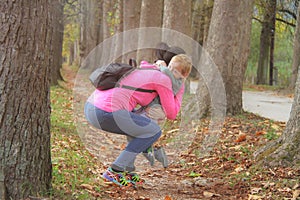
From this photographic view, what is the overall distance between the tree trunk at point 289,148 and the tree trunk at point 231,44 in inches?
147

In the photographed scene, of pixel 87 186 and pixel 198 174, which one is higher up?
pixel 87 186

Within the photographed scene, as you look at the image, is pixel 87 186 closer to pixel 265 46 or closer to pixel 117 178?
pixel 117 178

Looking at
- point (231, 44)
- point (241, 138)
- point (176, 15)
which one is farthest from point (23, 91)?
point (176, 15)

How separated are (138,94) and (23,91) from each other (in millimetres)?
1463

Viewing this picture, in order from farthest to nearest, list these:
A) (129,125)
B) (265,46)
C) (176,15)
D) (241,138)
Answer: (265,46), (176,15), (241,138), (129,125)

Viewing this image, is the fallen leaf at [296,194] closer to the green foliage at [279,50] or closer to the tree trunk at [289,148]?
the tree trunk at [289,148]

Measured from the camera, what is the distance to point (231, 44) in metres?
9.40

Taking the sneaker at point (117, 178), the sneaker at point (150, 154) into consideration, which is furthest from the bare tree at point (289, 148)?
the sneaker at point (117, 178)

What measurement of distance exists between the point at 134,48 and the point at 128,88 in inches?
555

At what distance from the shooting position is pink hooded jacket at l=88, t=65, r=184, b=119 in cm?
473

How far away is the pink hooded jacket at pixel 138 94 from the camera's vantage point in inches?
186

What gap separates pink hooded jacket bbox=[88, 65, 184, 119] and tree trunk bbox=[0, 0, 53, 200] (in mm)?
962

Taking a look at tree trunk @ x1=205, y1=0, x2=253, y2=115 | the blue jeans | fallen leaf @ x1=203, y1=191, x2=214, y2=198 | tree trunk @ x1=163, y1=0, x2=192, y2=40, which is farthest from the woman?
tree trunk @ x1=163, y1=0, x2=192, y2=40

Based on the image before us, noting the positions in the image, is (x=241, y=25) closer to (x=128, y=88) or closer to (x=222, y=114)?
(x=222, y=114)
